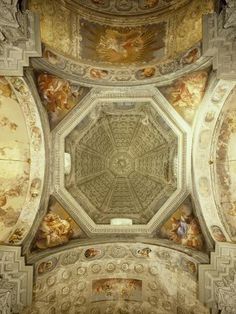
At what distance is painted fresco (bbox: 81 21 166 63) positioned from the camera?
1186 centimetres

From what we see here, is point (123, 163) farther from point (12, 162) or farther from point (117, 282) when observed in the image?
point (117, 282)

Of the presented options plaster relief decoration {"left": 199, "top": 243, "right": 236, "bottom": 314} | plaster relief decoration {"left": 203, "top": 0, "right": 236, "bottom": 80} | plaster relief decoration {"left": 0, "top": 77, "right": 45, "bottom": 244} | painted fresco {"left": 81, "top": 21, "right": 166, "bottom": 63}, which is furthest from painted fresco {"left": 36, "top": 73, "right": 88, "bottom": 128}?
plaster relief decoration {"left": 199, "top": 243, "right": 236, "bottom": 314}

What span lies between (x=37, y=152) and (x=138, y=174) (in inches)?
151

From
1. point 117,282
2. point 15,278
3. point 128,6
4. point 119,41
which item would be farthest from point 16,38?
point 117,282

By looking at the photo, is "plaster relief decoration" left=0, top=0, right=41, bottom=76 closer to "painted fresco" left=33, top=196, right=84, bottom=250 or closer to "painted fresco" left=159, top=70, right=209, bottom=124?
"painted fresco" left=159, top=70, right=209, bottom=124

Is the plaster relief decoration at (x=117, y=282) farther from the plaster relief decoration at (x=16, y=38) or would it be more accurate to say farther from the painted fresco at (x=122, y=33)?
the painted fresco at (x=122, y=33)

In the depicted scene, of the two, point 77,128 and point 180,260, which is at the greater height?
point 77,128

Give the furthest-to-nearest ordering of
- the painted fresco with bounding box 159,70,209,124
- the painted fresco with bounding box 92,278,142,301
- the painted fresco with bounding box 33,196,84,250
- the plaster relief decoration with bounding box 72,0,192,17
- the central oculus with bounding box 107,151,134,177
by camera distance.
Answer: the central oculus with bounding box 107,151,134,177
the painted fresco with bounding box 92,278,142,301
the painted fresco with bounding box 33,196,84,250
the painted fresco with bounding box 159,70,209,124
the plaster relief decoration with bounding box 72,0,192,17

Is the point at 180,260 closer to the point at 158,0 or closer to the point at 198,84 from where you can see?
the point at 198,84

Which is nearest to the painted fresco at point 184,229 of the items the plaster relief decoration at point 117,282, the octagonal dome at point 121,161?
the octagonal dome at point 121,161

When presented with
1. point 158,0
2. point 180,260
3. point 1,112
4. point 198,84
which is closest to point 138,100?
point 198,84

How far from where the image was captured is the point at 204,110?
11.9 metres

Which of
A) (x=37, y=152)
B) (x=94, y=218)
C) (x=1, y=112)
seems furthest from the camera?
(x=94, y=218)

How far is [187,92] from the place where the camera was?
1201 centimetres
